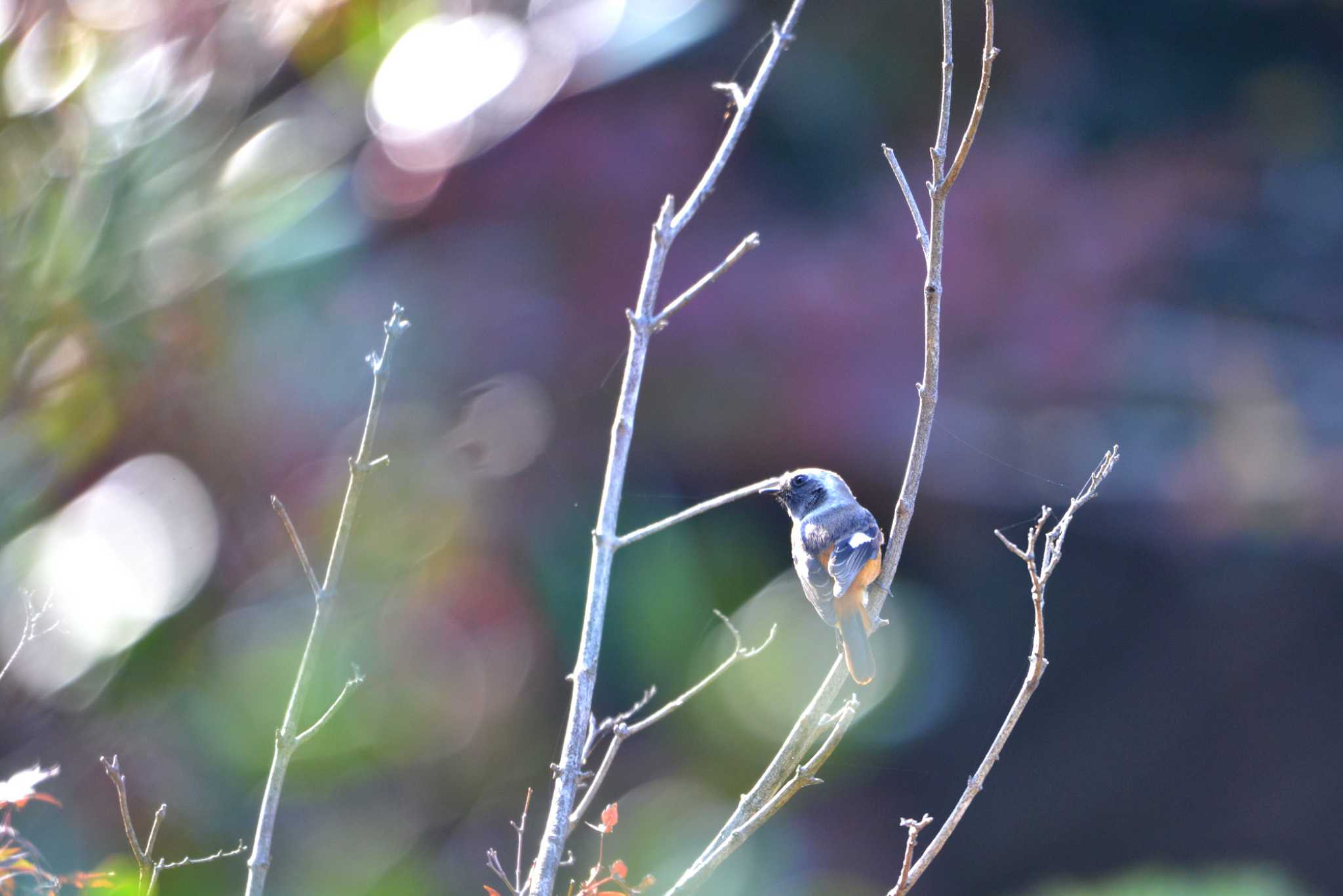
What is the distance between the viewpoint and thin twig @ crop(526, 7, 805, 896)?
1.32 meters

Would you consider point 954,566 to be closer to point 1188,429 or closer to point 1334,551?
point 1188,429

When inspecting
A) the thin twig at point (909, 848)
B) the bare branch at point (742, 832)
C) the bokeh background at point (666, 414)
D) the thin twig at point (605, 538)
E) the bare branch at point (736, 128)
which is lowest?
the bokeh background at point (666, 414)

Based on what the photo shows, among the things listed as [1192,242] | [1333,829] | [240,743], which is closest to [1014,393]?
[1192,242]

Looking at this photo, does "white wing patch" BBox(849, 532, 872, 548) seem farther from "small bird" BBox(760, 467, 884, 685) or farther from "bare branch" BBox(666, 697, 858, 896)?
"bare branch" BBox(666, 697, 858, 896)

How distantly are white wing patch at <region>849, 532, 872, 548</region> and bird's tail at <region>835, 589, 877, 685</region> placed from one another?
11 cm

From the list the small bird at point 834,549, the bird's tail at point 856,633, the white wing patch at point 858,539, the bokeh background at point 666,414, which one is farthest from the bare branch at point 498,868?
the bokeh background at point 666,414

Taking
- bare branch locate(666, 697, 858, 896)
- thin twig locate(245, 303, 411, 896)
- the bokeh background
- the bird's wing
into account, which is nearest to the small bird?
the bird's wing

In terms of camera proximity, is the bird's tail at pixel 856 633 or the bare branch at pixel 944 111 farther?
the bird's tail at pixel 856 633

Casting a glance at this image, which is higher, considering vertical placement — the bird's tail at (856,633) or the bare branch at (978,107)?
the bare branch at (978,107)

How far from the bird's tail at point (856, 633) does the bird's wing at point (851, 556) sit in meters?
0.03

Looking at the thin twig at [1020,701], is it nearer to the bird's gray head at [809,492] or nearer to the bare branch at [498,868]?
the bare branch at [498,868]

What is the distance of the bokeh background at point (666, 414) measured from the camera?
460 centimetres

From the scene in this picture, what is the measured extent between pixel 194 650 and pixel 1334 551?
16.8 feet

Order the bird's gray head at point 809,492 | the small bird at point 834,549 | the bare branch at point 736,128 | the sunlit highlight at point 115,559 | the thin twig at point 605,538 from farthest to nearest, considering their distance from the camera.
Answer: the sunlit highlight at point 115,559
the bird's gray head at point 809,492
the small bird at point 834,549
the bare branch at point 736,128
the thin twig at point 605,538
